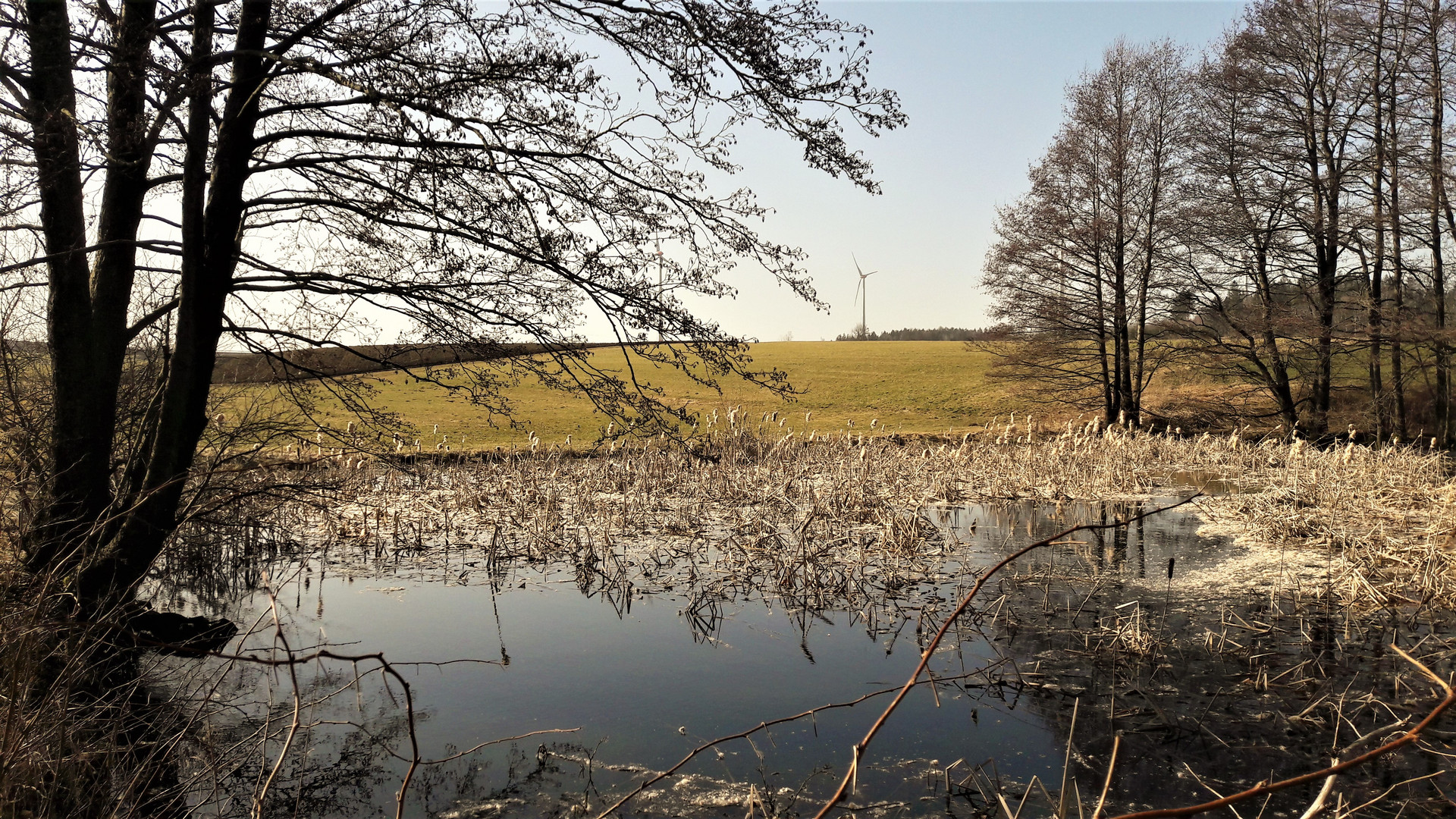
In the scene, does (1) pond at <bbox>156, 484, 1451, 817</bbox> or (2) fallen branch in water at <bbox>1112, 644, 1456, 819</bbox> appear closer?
(2) fallen branch in water at <bbox>1112, 644, 1456, 819</bbox>

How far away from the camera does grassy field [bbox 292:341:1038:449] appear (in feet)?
82.5

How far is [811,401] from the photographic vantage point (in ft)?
106

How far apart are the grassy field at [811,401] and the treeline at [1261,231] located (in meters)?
4.14

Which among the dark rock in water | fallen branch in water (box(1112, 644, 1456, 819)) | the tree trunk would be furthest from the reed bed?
fallen branch in water (box(1112, 644, 1456, 819))

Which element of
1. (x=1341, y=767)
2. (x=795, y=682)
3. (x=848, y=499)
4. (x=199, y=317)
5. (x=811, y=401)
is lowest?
(x=795, y=682)

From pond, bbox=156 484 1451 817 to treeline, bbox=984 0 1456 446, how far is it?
15.4 meters

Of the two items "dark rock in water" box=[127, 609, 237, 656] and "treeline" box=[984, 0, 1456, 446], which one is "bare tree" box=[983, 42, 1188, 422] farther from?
"dark rock in water" box=[127, 609, 237, 656]

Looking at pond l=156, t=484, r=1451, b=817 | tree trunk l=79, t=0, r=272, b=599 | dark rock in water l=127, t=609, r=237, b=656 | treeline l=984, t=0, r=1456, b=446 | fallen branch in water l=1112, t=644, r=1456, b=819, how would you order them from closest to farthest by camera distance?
fallen branch in water l=1112, t=644, r=1456, b=819
pond l=156, t=484, r=1451, b=817
tree trunk l=79, t=0, r=272, b=599
dark rock in water l=127, t=609, r=237, b=656
treeline l=984, t=0, r=1456, b=446

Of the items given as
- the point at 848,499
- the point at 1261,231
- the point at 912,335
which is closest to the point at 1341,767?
the point at 848,499

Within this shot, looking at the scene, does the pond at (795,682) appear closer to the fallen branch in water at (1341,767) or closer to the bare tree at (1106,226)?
the fallen branch in water at (1341,767)

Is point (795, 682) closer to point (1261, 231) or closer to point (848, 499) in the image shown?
point (848, 499)

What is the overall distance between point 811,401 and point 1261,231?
15.3 meters

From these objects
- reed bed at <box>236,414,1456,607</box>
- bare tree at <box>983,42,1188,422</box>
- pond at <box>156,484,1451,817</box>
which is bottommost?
pond at <box>156,484,1451,817</box>

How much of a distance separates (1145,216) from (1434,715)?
26.8 m
